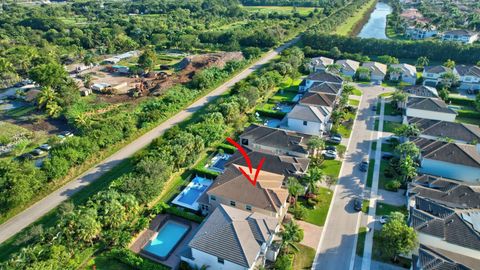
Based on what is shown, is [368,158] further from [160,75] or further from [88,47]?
[88,47]

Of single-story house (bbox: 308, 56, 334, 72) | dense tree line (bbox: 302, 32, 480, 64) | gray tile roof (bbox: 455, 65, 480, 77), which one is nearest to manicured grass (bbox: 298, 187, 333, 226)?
single-story house (bbox: 308, 56, 334, 72)

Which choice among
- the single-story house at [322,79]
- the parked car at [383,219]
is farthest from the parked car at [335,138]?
the single-story house at [322,79]

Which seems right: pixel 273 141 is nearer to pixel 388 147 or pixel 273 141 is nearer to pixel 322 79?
pixel 388 147

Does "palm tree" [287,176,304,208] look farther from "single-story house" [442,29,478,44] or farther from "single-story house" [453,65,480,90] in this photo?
"single-story house" [442,29,478,44]

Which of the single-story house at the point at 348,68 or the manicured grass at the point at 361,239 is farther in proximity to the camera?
the single-story house at the point at 348,68

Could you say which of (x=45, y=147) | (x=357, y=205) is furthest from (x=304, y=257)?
(x=45, y=147)

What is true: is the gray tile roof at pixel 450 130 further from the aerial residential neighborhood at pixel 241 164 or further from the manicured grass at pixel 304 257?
the manicured grass at pixel 304 257

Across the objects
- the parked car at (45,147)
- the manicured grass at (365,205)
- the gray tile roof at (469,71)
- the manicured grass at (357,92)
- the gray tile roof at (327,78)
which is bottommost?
the manicured grass at (365,205)
